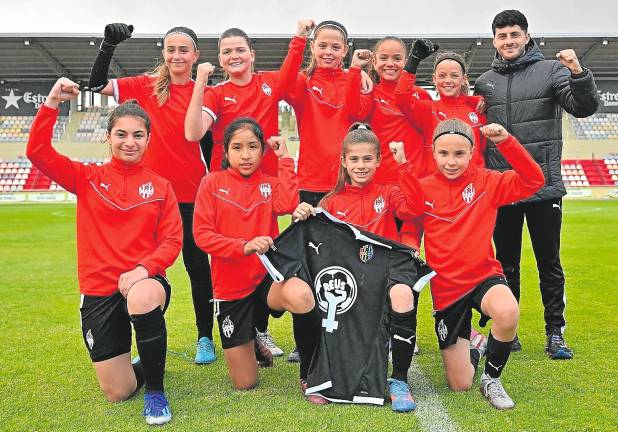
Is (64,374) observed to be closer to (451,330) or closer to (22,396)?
(22,396)

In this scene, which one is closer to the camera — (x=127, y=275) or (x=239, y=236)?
(x=127, y=275)

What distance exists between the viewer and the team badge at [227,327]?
343cm

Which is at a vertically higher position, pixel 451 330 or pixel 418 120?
pixel 418 120

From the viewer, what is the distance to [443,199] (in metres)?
3.39

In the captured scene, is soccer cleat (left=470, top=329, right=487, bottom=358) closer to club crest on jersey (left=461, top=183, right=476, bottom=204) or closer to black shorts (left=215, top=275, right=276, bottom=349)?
club crest on jersey (left=461, top=183, right=476, bottom=204)

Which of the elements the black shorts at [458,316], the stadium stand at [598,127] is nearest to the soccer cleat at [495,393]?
the black shorts at [458,316]

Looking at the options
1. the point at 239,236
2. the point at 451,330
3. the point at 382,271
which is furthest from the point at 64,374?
the point at 451,330

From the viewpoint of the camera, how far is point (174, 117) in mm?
3990

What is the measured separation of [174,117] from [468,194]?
200 cm

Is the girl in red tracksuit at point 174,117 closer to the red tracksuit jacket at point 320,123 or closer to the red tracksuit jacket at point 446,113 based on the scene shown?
the red tracksuit jacket at point 320,123

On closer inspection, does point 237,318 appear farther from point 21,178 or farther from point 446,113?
point 21,178

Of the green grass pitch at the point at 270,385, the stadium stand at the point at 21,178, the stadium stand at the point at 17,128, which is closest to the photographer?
the green grass pitch at the point at 270,385

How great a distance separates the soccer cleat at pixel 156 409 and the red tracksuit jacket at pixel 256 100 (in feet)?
5.20

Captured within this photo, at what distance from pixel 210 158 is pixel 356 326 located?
5.55 feet
